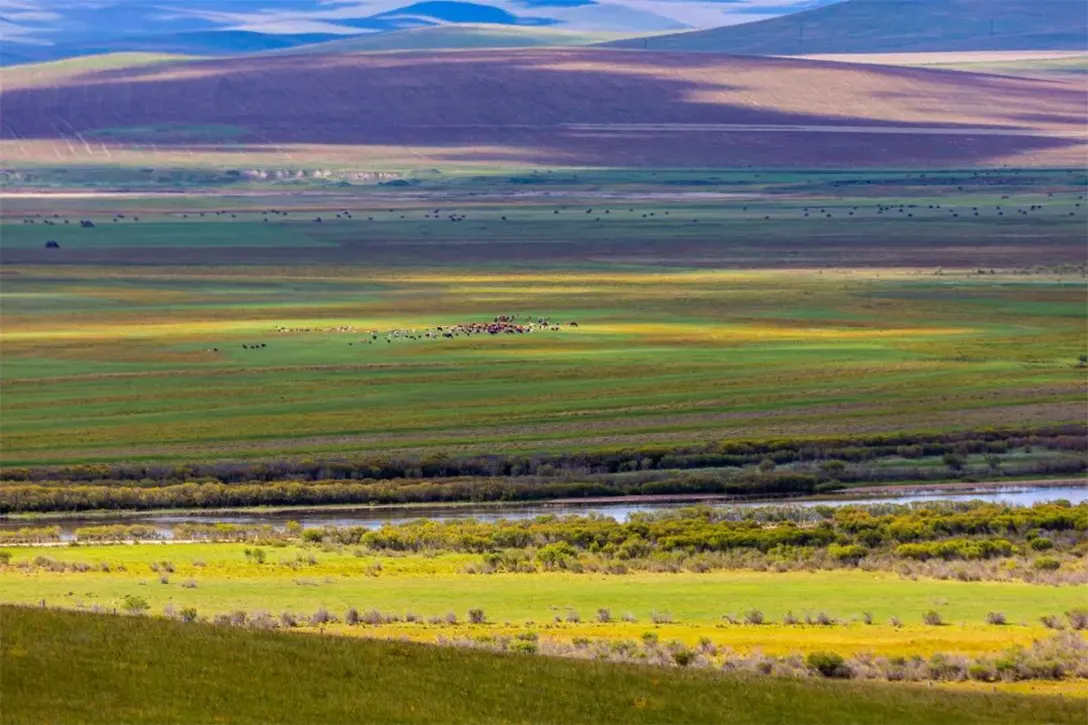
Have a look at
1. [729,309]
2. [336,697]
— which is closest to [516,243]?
[729,309]

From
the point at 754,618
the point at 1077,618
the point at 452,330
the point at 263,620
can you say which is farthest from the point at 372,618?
the point at 452,330

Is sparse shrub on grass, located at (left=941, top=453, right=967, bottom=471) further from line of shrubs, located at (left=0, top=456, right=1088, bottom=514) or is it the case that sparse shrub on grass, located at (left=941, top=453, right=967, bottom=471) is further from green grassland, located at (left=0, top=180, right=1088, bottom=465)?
green grassland, located at (left=0, top=180, right=1088, bottom=465)

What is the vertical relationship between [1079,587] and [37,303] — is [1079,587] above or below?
above

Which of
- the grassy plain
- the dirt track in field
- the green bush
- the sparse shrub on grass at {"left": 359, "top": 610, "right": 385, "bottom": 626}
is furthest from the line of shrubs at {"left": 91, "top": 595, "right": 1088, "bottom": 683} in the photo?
the dirt track in field

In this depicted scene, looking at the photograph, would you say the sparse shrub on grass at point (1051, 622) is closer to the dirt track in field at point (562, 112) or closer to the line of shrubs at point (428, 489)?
the line of shrubs at point (428, 489)

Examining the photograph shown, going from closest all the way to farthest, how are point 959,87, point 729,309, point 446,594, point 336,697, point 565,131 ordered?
point 336,697
point 446,594
point 729,309
point 565,131
point 959,87

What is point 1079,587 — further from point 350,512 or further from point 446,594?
point 350,512

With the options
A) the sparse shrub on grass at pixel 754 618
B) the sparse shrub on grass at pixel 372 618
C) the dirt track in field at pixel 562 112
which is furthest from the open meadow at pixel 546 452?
the dirt track in field at pixel 562 112
